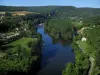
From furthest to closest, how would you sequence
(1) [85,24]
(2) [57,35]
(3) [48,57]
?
(1) [85,24]
(2) [57,35]
(3) [48,57]

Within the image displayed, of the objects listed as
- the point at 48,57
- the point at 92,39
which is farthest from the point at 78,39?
the point at 48,57

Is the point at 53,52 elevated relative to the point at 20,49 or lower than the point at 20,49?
lower

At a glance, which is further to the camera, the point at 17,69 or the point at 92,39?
the point at 92,39

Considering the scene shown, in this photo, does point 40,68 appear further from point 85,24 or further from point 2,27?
point 85,24

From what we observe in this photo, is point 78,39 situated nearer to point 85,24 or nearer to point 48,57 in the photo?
point 48,57

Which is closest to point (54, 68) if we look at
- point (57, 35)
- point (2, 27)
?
point (2, 27)

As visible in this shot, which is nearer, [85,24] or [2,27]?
[2,27]

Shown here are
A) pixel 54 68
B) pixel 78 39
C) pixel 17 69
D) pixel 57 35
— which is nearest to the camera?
pixel 17 69

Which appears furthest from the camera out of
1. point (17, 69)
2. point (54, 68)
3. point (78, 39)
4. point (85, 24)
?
point (85, 24)

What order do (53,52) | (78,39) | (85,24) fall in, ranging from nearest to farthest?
(53,52), (78,39), (85,24)
